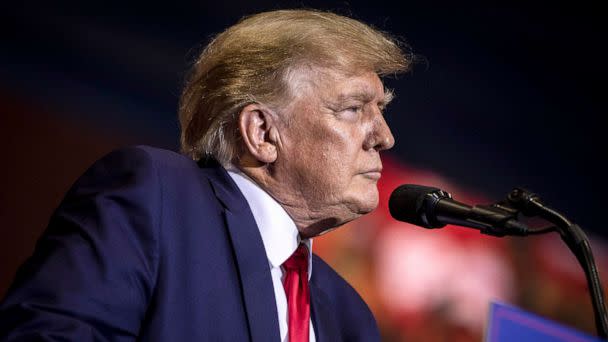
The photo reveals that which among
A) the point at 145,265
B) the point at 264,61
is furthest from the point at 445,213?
the point at 264,61

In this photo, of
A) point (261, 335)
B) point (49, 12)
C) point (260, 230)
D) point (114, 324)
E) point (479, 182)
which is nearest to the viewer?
point (114, 324)

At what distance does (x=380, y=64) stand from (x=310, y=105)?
0.23 metres

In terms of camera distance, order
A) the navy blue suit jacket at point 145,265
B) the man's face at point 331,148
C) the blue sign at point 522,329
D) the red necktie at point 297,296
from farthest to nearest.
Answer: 1. the man's face at point 331,148
2. the red necktie at point 297,296
3. the navy blue suit jacket at point 145,265
4. the blue sign at point 522,329

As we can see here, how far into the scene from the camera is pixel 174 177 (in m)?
1.59

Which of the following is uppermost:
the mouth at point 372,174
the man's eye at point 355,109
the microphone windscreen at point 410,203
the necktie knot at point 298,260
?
the man's eye at point 355,109

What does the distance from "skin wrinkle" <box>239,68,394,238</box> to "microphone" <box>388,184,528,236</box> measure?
240 mm

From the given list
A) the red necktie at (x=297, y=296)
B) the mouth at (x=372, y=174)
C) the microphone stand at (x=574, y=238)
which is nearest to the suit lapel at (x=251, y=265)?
the red necktie at (x=297, y=296)

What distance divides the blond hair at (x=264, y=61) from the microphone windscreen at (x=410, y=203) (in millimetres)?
437

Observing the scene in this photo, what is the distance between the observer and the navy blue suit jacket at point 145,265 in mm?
1317

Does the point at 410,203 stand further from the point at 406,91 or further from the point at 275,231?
the point at 406,91

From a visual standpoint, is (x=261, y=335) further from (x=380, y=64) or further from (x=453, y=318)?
(x=453, y=318)

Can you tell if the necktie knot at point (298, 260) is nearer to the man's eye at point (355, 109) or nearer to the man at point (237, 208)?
the man at point (237, 208)

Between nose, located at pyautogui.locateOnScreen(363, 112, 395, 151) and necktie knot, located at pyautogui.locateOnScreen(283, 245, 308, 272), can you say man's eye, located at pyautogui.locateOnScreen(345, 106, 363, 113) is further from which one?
necktie knot, located at pyautogui.locateOnScreen(283, 245, 308, 272)

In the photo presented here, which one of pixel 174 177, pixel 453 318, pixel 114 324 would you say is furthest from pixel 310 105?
pixel 453 318
